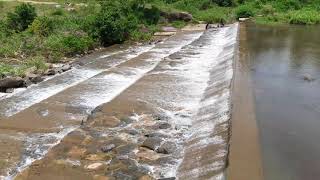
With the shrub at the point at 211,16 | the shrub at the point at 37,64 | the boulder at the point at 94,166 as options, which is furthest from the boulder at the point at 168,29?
the boulder at the point at 94,166

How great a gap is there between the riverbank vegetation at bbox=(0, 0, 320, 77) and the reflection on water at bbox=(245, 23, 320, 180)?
6743 millimetres

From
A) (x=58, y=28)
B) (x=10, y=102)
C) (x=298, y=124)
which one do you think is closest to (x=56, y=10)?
(x=58, y=28)

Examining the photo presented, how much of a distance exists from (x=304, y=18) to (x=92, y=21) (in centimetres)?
1705

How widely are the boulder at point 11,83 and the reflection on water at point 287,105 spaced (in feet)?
22.5

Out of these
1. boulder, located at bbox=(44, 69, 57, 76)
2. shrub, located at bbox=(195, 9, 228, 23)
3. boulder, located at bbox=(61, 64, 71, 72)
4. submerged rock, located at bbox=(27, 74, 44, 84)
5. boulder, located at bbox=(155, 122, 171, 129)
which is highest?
boulder, located at bbox=(155, 122, 171, 129)

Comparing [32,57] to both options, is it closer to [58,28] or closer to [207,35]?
[58,28]

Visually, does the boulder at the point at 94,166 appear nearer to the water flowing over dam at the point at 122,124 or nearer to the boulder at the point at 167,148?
the water flowing over dam at the point at 122,124

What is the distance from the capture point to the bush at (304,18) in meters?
31.8

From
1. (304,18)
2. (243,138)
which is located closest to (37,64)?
(243,138)

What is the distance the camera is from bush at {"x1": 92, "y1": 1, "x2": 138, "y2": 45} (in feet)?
69.4

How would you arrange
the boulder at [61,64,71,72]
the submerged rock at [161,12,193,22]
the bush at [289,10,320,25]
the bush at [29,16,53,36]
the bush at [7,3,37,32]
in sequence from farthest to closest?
the bush at [289,10,320,25] < the submerged rock at [161,12,193,22] < the bush at [7,3,37,32] < the bush at [29,16,53,36] < the boulder at [61,64,71,72]

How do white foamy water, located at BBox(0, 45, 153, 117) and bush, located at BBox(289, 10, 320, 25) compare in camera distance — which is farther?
bush, located at BBox(289, 10, 320, 25)

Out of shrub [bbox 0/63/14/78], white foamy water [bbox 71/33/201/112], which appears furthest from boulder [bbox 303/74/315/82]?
shrub [bbox 0/63/14/78]

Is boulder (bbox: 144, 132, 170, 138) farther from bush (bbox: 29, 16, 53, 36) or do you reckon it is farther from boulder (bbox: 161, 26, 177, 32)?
boulder (bbox: 161, 26, 177, 32)
